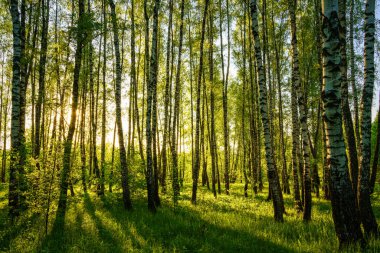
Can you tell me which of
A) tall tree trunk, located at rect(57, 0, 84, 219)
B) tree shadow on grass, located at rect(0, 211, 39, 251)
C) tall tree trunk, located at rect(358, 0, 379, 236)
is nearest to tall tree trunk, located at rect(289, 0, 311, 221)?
tall tree trunk, located at rect(358, 0, 379, 236)

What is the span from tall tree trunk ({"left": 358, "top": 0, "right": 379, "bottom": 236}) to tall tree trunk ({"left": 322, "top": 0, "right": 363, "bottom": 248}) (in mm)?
1467

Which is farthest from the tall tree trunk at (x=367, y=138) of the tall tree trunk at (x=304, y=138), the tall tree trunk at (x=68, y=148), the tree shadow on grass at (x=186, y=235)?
the tall tree trunk at (x=68, y=148)

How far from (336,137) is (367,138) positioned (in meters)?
2.31

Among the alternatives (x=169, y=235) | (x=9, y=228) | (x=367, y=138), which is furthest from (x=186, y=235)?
(x=9, y=228)

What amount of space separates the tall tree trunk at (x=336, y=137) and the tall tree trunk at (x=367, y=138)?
1.47 meters

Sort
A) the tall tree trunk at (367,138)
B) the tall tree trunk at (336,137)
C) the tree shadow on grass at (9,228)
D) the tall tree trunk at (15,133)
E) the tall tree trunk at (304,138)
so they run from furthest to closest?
1. the tall tree trunk at (15,133)
2. the tall tree trunk at (304,138)
3. the tree shadow on grass at (9,228)
4. the tall tree trunk at (367,138)
5. the tall tree trunk at (336,137)

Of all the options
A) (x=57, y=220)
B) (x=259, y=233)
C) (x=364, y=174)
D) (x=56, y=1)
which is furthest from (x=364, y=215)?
(x=56, y=1)

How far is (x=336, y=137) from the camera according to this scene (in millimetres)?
4828

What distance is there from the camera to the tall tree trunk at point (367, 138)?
19.7 ft

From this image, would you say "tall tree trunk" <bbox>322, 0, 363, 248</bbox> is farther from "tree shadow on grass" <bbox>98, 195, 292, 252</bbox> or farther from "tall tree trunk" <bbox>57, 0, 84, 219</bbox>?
"tall tree trunk" <bbox>57, 0, 84, 219</bbox>

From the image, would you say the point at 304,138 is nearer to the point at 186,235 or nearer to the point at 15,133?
the point at 186,235

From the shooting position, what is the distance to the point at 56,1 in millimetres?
17969

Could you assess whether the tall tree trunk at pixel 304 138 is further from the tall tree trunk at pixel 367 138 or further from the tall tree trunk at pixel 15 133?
the tall tree trunk at pixel 15 133

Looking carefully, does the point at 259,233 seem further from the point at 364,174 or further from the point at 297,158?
the point at 297,158
